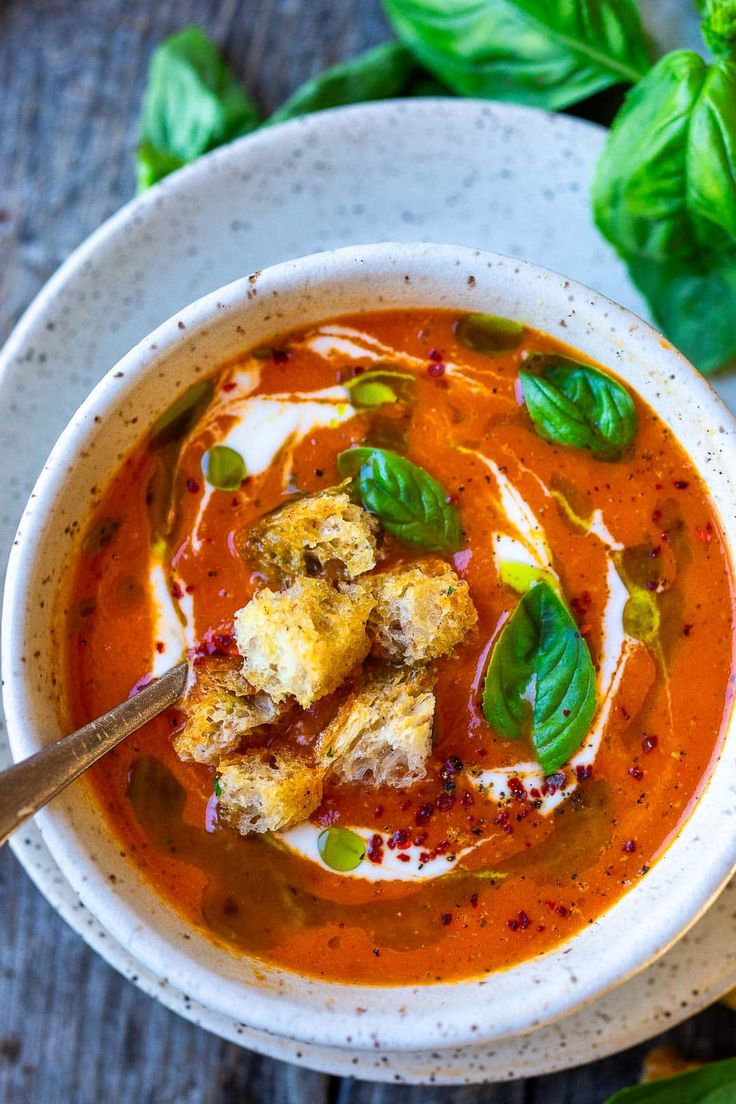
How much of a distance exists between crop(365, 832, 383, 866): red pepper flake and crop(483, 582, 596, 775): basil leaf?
32 centimetres

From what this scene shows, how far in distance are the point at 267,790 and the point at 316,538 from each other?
49 centimetres

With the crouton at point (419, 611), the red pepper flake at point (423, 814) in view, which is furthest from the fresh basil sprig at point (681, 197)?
the red pepper flake at point (423, 814)

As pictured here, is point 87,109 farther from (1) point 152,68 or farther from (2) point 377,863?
(2) point 377,863

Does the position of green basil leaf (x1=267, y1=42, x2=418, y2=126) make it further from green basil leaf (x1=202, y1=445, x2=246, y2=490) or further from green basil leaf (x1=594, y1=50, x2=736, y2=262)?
green basil leaf (x1=202, y1=445, x2=246, y2=490)

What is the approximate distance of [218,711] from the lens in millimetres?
2137

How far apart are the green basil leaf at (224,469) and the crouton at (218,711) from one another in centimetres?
36

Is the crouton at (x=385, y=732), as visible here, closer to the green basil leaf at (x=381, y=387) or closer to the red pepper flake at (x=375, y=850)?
the red pepper flake at (x=375, y=850)

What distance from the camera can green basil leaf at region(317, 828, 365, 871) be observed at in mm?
2215

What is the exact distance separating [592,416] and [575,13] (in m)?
1.03

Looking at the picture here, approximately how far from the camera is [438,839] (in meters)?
2.21

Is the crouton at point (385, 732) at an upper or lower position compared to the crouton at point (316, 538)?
lower

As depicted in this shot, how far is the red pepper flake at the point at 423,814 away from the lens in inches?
86.8

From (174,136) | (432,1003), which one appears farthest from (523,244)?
(432,1003)

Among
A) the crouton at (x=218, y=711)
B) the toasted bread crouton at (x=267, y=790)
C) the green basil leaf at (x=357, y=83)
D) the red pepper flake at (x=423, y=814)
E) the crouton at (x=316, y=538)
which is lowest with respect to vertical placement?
the red pepper flake at (x=423, y=814)
